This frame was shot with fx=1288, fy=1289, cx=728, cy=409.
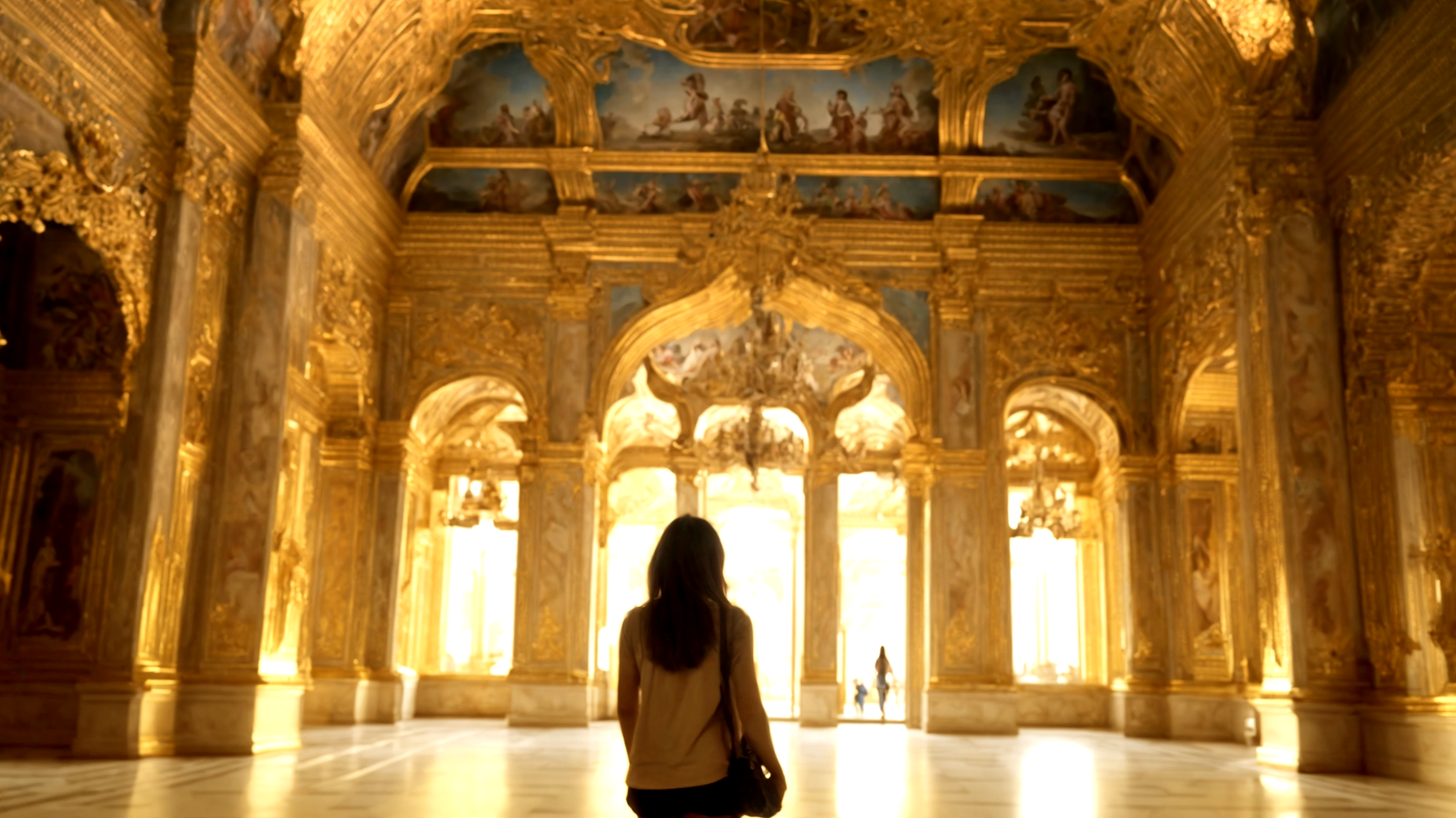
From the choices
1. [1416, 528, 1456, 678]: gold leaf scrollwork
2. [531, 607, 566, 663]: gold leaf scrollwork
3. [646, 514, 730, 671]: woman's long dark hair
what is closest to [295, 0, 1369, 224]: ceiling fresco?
[531, 607, 566, 663]: gold leaf scrollwork

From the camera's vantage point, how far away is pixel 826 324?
19.9m

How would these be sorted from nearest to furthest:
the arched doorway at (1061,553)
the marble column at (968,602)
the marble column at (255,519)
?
the marble column at (255,519) < the marble column at (968,602) < the arched doorway at (1061,553)

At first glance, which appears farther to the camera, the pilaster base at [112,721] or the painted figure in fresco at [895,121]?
the painted figure in fresco at [895,121]

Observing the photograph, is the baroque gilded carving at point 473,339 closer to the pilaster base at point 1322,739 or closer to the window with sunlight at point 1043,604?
the window with sunlight at point 1043,604

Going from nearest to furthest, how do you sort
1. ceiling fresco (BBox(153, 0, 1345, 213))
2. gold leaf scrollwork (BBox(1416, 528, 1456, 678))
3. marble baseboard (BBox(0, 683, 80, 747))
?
marble baseboard (BBox(0, 683, 80, 747))
gold leaf scrollwork (BBox(1416, 528, 1456, 678))
ceiling fresco (BBox(153, 0, 1345, 213))

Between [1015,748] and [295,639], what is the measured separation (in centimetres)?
835

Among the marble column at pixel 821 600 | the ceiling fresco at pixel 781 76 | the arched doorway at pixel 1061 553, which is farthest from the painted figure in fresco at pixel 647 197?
the arched doorway at pixel 1061 553

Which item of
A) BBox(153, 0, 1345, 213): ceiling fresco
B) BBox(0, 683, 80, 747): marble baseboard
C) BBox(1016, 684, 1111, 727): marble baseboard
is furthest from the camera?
BBox(1016, 684, 1111, 727): marble baseboard

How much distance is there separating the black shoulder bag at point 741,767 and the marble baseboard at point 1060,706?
715 inches

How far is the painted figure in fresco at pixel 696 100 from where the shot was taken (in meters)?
18.6

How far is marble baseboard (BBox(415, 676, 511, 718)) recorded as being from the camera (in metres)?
20.9

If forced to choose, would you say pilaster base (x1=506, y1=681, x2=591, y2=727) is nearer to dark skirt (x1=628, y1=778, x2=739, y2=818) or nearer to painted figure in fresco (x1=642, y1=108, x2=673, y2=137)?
painted figure in fresco (x1=642, y1=108, x2=673, y2=137)

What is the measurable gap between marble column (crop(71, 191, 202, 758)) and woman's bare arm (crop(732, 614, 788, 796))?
9580 millimetres

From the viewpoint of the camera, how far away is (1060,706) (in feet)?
68.8
